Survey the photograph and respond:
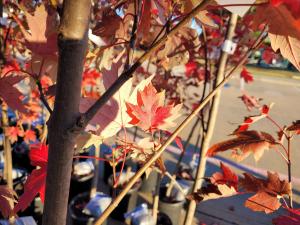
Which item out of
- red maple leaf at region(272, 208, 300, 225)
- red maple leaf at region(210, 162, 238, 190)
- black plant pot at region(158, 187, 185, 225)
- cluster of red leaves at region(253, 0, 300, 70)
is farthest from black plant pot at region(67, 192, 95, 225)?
cluster of red leaves at region(253, 0, 300, 70)

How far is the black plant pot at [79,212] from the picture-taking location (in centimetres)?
182

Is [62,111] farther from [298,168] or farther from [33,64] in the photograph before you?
[298,168]

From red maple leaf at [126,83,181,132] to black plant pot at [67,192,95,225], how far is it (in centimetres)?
145

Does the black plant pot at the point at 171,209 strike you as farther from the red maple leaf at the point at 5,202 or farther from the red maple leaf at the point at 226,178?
the red maple leaf at the point at 5,202

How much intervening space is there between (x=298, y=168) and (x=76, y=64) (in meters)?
1.53

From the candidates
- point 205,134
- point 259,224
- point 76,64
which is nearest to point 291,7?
point 76,64

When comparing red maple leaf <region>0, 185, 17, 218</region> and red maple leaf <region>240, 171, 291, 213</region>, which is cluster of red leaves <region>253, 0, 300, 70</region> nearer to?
red maple leaf <region>240, 171, 291, 213</region>

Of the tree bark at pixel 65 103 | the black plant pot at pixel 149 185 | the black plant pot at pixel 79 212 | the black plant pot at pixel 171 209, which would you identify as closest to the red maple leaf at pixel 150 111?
the tree bark at pixel 65 103

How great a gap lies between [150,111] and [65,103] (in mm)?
184

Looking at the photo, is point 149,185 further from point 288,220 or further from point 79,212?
point 288,220

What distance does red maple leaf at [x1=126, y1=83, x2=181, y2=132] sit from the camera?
19.8 inches

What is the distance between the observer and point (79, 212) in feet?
6.36

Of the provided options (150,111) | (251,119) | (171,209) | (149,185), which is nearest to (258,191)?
(251,119)

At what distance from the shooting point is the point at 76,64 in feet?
1.18
